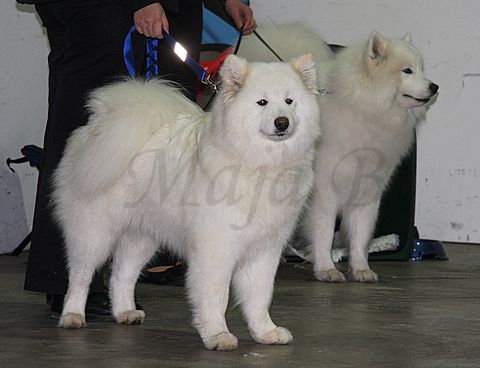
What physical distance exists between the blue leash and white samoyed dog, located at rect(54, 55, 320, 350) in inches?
5.6

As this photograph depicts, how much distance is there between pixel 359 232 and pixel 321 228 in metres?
0.22

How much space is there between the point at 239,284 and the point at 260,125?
58cm

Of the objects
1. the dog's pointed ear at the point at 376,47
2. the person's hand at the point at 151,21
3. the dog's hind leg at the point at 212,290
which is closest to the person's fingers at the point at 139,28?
the person's hand at the point at 151,21

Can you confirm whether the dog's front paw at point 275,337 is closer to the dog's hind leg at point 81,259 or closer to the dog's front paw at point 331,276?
the dog's hind leg at point 81,259

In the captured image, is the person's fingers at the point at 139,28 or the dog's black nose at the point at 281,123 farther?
the person's fingers at the point at 139,28

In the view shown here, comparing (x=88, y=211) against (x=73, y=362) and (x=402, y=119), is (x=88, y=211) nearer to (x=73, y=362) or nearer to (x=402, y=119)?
(x=73, y=362)

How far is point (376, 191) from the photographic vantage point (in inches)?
200

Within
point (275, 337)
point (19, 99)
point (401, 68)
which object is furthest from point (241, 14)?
point (19, 99)

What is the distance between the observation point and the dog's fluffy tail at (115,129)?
10.9 feet

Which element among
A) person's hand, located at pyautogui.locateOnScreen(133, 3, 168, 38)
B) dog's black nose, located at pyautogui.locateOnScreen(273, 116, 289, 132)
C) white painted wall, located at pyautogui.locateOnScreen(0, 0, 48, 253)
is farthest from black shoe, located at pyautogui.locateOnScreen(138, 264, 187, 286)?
dog's black nose, located at pyautogui.locateOnScreen(273, 116, 289, 132)

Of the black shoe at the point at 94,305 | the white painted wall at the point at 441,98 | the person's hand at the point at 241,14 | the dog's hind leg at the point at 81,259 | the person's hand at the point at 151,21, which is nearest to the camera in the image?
the dog's hind leg at the point at 81,259

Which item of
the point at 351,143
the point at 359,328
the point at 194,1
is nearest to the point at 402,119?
Answer: the point at 351,143

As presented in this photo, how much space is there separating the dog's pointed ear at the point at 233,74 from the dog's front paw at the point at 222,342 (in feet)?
2.63

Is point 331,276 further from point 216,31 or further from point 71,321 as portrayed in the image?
point 71,321
